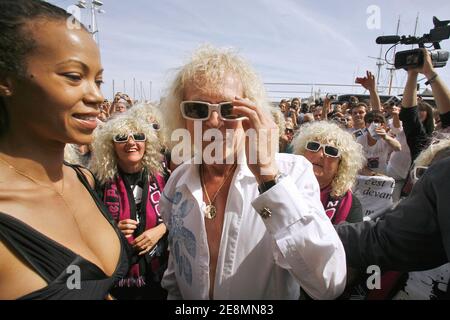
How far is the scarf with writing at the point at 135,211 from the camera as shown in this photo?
2510mm

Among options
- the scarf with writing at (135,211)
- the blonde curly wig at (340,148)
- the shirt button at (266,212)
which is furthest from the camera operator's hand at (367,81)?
the shirt button at (266,212)

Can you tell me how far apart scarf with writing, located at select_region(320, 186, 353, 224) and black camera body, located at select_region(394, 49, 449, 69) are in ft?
4.96

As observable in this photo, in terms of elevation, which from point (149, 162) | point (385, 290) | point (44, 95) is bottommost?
point (385, 290)

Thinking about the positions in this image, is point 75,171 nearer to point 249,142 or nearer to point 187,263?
point 187,263

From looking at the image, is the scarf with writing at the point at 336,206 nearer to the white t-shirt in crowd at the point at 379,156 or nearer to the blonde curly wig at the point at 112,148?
the blonde curly wig at the point at 112,148

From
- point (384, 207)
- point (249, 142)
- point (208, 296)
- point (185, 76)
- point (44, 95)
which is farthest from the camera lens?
point (384, 207)

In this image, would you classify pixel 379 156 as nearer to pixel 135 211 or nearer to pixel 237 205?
pixel 135 211

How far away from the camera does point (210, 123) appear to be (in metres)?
1.53

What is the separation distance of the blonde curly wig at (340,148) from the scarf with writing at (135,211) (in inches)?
57.1

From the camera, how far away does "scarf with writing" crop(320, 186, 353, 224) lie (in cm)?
232

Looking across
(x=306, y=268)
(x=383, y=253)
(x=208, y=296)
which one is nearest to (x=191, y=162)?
(x=208, y=296)

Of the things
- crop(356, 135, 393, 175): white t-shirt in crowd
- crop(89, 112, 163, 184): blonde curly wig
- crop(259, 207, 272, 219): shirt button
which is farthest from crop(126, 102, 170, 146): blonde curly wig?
crop(356, 135, 393, 175): white t-shirt in crowd

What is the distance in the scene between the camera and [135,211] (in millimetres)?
2654

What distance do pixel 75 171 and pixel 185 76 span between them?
0.73 metres
